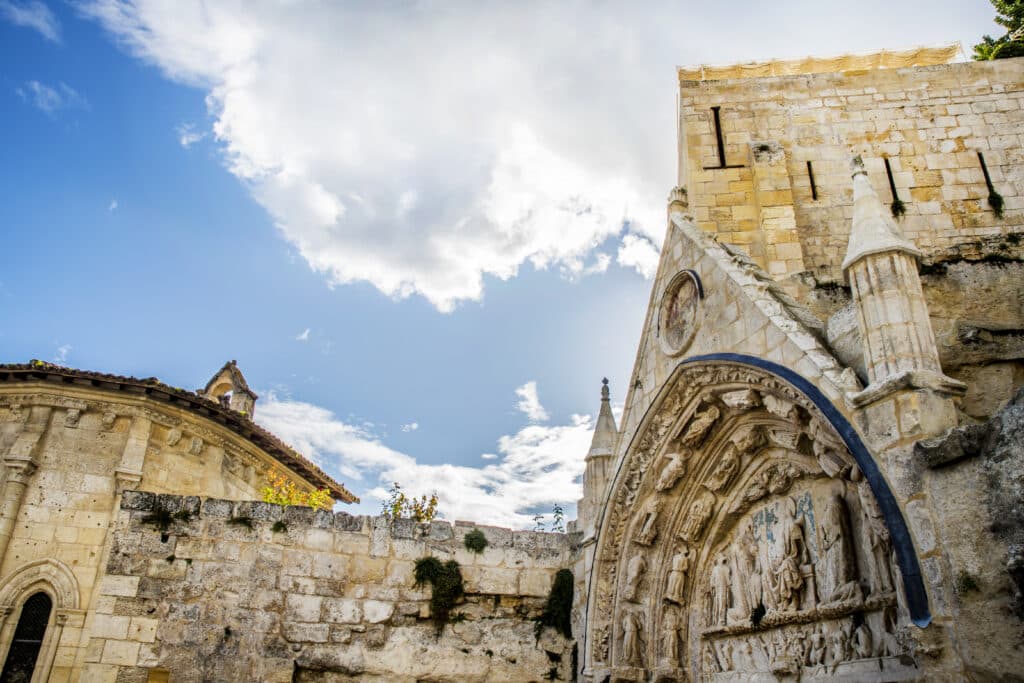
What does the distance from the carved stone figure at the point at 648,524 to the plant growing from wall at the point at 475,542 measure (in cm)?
197

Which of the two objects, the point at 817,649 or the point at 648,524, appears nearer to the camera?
the point at 817,649

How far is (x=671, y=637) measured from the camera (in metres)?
7.79

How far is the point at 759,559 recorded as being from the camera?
23.7 feet

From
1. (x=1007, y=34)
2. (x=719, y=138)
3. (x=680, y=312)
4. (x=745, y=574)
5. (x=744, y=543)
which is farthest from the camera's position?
(x=1007, y=34)

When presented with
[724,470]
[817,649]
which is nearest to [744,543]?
[724,470]

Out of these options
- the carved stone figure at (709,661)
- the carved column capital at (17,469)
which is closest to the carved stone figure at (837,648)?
the carved stone figure at (709,661)

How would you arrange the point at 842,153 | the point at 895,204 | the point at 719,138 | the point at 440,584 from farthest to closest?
1. the point at 719,138
2. the point at 842,153
3. the point at 895,204
4. the point at 440,584

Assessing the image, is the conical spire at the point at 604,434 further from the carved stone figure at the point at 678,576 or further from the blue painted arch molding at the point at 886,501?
the blue painted arch molding at the point at 886,501

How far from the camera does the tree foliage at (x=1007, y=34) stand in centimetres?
1697

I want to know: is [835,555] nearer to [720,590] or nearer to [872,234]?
[720,590]

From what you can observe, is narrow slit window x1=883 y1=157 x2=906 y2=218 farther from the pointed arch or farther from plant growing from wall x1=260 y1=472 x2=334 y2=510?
plant growing from wall x1=260 y1=472 x2=334 y2=510

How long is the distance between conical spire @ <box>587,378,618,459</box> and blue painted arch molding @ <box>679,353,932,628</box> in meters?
3.52

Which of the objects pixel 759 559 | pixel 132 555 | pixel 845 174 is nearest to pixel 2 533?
pixel 132 555

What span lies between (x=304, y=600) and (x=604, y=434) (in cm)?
388
